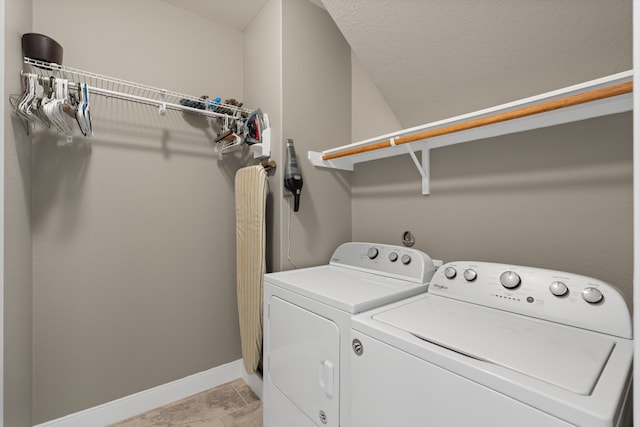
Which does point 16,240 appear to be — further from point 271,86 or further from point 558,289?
point 558,289

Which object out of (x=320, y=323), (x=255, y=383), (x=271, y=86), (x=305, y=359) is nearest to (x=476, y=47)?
(x=271, y=86)

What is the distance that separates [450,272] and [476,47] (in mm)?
1031

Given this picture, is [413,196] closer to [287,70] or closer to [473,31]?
[473,31]

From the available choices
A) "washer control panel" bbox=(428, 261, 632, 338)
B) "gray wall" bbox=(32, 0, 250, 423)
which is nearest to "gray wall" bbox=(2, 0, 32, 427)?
"gray wall" bbox=(32, 0, 250, 423)

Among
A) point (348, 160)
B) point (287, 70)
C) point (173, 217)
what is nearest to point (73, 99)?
point (173, 217)

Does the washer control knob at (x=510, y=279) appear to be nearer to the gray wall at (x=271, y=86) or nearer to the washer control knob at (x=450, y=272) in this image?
the washer control knob at (x=450, y=272)

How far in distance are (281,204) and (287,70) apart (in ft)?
2.87

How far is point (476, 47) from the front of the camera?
4.23 ft

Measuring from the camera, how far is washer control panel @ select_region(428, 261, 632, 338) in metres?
0.87

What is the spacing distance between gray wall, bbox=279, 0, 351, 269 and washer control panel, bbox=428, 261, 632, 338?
90cm

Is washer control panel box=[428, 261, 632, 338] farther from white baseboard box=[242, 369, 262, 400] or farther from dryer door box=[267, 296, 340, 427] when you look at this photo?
white baseboard box=[242, 369, 262, 400]

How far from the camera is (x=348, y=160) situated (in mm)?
2049

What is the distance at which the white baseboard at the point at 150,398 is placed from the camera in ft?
5.51

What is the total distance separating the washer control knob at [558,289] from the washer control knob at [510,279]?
102mm
